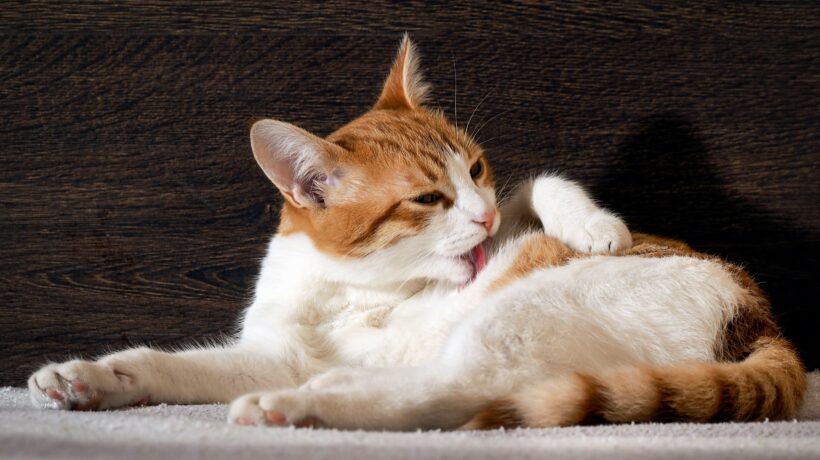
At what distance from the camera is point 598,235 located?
1.45m

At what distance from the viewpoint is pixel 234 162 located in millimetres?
1998

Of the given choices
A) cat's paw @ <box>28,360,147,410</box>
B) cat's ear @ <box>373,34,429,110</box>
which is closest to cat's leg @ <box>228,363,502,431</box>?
cat's paw @ <box>28,360,147,410</box>

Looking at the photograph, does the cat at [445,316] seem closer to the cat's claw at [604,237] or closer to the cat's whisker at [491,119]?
the cat's claw at [604,237]

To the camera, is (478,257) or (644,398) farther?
(478,257)

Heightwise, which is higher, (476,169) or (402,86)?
(402,86)

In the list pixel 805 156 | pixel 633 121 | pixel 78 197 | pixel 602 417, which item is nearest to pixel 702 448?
pixel 602 417

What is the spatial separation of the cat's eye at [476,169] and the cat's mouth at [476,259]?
20 cm

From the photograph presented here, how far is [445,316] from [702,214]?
3.08 ft

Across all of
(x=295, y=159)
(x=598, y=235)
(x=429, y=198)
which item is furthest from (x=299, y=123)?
(x=598, y=235)

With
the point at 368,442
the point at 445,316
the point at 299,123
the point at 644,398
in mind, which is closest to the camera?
the point at 368,442

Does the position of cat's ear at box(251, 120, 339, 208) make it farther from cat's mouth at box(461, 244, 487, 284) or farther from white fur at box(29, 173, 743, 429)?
cat's mouth at box(461, 244, 487, 284)

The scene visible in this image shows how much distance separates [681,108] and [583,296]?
987 mm

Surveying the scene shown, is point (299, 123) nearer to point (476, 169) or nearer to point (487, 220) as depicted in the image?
point (476, 169)

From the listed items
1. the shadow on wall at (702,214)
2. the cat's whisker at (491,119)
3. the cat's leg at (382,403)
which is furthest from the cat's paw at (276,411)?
the shadow on wall at (702,214)
